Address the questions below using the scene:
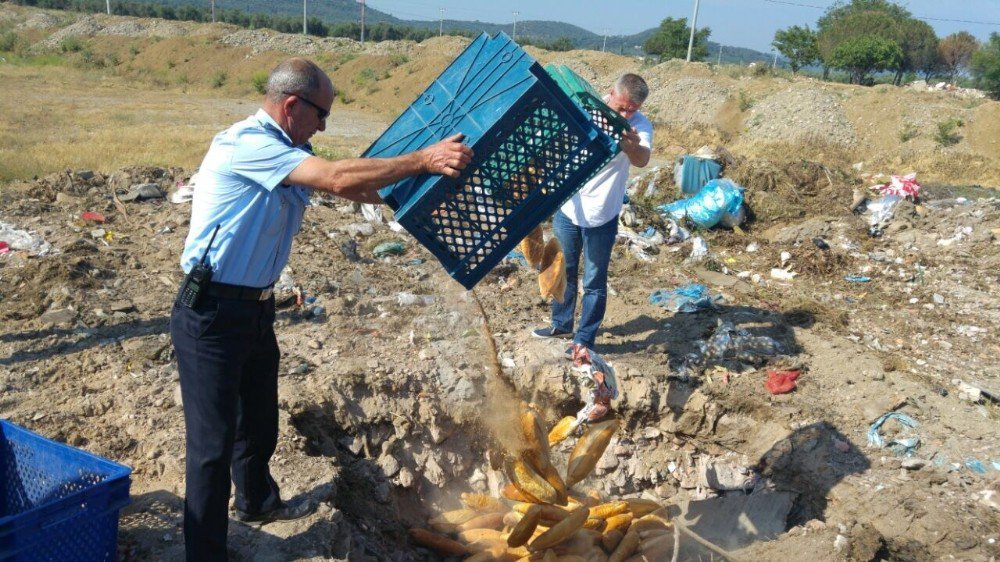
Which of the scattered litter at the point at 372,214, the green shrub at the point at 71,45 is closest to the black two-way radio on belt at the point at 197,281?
the scattered litter at the point at 372,214

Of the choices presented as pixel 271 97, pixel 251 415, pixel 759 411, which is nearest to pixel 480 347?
pixel 759 411

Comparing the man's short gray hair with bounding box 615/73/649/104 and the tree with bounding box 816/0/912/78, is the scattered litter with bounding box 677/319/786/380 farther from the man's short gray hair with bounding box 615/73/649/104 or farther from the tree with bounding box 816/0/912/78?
the tree with bounding box 816/0/912/78

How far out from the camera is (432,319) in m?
5.59

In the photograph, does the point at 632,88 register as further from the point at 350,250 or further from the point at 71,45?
the point at 71,45

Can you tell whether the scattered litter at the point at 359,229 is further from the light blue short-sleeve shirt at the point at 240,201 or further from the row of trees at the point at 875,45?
the row of trees at the point at 875,45

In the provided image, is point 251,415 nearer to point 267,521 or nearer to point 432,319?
point 267,521

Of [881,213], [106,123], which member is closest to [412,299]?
[881,213]

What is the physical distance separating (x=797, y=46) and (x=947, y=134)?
27167mm

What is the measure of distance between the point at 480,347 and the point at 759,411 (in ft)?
6.51

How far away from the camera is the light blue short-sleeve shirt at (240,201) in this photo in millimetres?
2531

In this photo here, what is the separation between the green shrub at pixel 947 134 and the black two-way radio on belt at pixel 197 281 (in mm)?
20926

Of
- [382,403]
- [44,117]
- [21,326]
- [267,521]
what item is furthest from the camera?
[44,117]

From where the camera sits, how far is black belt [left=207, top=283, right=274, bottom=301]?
2.63 m

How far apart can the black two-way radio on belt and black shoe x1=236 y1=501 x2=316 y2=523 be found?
44.6 inches
